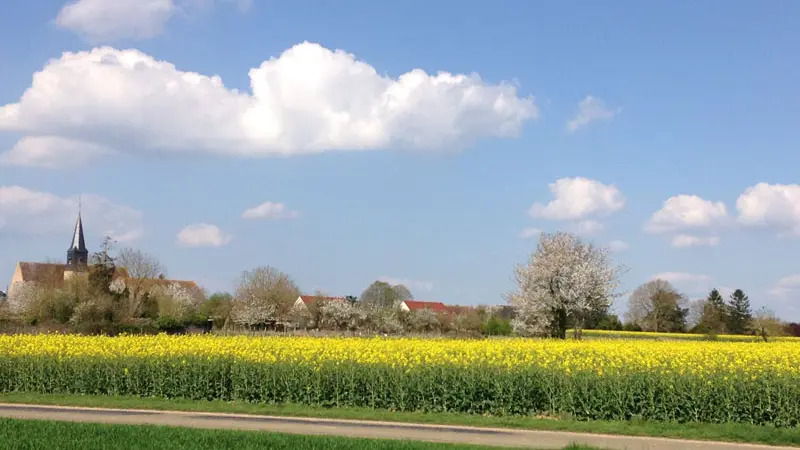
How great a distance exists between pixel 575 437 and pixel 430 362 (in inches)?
249

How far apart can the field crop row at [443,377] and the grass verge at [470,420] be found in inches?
26.7

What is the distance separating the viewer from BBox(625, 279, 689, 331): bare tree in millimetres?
91875

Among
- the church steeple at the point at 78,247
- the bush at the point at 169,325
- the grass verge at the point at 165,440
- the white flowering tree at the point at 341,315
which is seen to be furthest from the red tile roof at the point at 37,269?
the grass verge at the point at 165,440

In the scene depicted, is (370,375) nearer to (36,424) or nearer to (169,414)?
(169,414)

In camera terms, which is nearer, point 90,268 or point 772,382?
point 772,382

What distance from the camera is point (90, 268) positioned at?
167ft

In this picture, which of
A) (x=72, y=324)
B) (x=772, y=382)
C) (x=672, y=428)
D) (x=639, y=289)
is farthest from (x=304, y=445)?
(x=639, y=289)

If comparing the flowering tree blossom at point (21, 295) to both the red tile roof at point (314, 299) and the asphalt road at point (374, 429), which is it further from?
the asphalt road at point (374, 429)

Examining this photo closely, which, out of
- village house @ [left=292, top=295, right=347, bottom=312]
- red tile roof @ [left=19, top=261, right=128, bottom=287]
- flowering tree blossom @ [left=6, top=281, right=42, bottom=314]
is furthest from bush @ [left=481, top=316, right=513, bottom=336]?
red tile roof @ [left=19, top=261, right=128, bottom=287]

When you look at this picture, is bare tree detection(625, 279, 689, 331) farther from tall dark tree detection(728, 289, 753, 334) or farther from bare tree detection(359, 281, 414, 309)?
bare tree detection(359, 281, 414, 309)

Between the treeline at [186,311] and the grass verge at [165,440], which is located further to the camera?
the treeline at [186,311]

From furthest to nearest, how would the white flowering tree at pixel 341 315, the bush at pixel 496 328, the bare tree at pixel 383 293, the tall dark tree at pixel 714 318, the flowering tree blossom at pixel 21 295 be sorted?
the bare tree at pixel 383 293 → the tall dark tree at pixel 714 318 → the flowering tree blossom at pixel 21 295 → the white flowering tree at pixel 341 315 → the bush at pixel 496 328

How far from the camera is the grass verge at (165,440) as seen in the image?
13.6 metres

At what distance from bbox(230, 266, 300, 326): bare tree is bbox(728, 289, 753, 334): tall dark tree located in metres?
45.6
